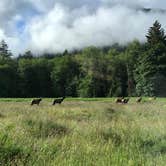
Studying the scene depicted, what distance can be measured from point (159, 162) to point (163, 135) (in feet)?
12.3

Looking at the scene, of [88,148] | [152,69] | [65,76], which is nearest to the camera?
[88,148]

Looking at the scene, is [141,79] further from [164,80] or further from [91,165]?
[91,165]

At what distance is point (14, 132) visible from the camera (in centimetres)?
1000

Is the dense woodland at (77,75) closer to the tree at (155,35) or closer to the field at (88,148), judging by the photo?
the tree at (155,35)

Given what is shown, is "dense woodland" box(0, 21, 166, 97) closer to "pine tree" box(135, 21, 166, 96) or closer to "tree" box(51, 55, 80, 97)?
"tree" box(51, 55, 80, 97)

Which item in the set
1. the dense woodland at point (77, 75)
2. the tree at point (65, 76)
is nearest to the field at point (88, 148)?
the dense woodland at point (77, 75)

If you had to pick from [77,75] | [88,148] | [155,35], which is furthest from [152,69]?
[88,148]

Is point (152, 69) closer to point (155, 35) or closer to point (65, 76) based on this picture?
point (155, 35)

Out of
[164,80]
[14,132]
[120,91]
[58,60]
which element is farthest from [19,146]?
[58,60]

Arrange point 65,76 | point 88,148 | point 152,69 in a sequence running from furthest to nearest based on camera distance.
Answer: point 65,76
point 152,69
point 88,148

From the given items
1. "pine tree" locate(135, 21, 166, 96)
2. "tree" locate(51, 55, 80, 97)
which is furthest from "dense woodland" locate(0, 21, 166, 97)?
"pine tree" locate(135, 21, 166, 96)

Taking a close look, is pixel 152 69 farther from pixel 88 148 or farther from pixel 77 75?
pixel 88 148

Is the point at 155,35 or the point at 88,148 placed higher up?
the point at 155,35

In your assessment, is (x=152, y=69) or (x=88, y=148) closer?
(x=88, y=148)
